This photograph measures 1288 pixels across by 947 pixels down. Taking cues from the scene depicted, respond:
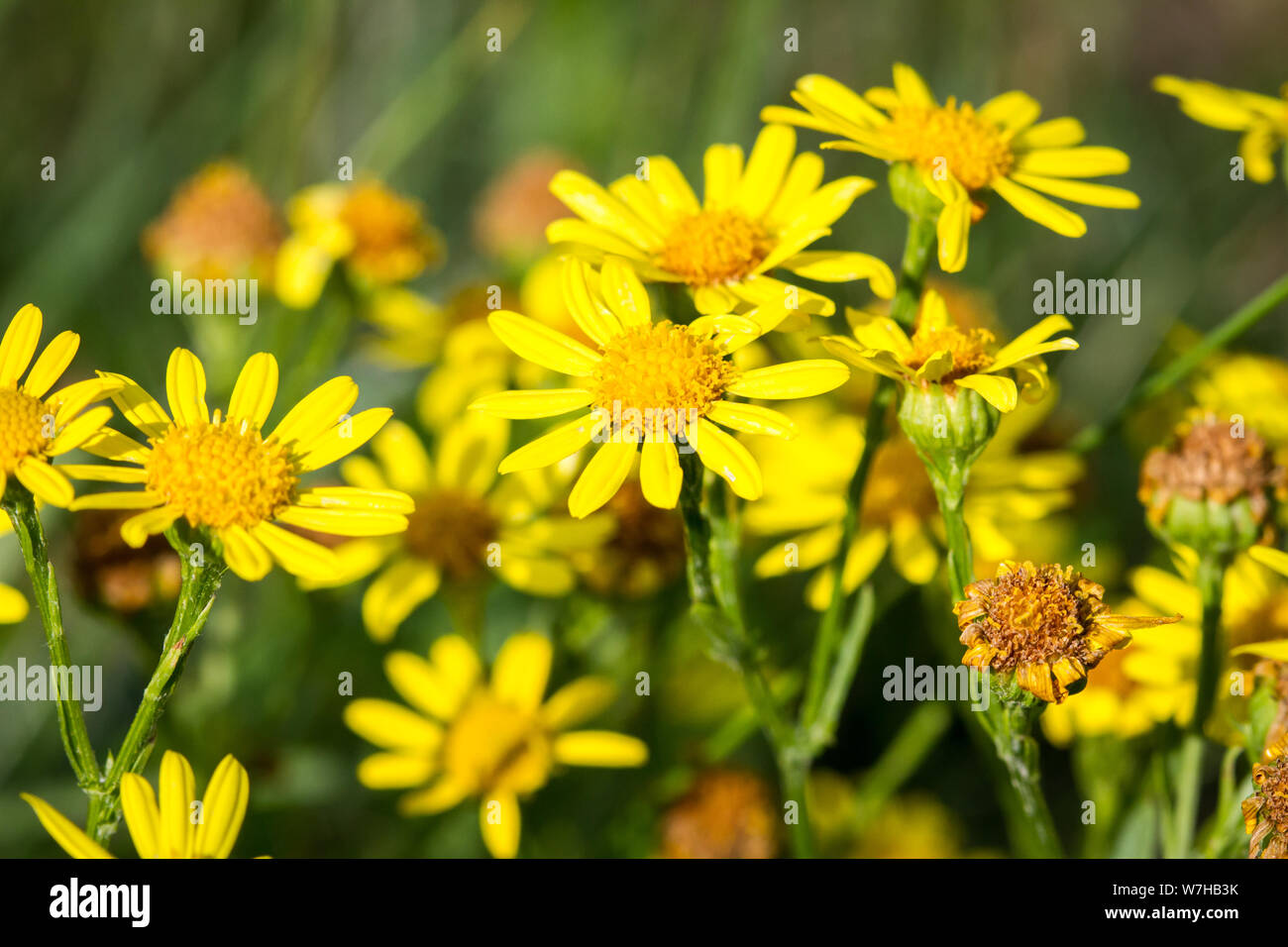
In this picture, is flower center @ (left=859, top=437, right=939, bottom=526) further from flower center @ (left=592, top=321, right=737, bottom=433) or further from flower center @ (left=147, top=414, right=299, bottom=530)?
flower center @ (left=147, top=414, right=299, bottom=530)

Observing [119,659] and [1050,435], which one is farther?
[119,659]

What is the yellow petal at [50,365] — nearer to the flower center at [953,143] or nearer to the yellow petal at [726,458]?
the yellow petal at [726,458]

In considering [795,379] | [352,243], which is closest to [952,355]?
[795,379]

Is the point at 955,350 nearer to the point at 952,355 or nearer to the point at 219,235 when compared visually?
the point at 952,355

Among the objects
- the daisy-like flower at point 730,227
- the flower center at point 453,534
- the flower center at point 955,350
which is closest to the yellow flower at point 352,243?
the flower center at point 453,534

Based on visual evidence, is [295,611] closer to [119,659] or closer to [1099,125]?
[119,659]

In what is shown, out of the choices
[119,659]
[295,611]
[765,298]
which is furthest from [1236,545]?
[119,659]
